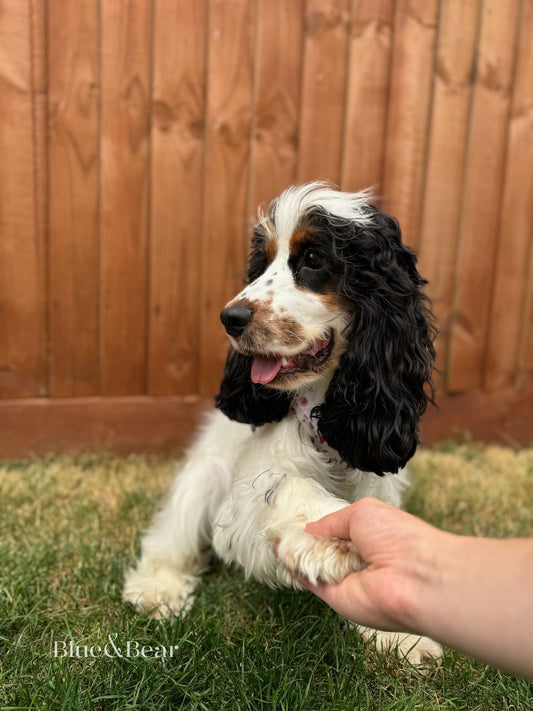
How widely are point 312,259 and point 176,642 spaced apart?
1.27m

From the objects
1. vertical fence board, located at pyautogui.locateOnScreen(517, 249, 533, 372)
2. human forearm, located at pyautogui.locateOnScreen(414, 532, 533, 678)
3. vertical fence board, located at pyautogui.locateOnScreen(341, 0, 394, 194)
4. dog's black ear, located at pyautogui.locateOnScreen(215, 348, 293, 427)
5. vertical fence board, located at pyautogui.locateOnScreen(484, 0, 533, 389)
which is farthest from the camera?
vertical fence board, located at pyautogui.locateOnScreen(517, 249, 533, 372)

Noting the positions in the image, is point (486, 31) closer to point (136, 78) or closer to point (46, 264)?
point (136, 78)

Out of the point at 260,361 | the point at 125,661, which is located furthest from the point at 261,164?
the point at 125,661

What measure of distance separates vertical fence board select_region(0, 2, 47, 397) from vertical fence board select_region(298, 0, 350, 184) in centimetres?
143

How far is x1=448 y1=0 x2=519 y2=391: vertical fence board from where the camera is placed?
12.1ft

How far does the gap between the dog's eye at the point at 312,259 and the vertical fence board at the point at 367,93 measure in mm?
1847

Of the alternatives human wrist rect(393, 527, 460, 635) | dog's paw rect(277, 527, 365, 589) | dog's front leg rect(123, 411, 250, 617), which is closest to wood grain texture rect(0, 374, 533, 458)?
dog's front leg rect(123, 411, 250, 617)

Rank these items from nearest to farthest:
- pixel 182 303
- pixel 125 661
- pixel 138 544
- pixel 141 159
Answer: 1. pixel 125 661
2. pixel 138 544
3. pixel 141 159
4. pixel 182 303

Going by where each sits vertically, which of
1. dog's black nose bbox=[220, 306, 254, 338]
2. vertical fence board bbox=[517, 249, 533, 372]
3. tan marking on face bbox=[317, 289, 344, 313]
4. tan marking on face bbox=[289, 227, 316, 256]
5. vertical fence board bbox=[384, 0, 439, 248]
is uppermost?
vertical fence board bbox=[384, 0, 439, 248]

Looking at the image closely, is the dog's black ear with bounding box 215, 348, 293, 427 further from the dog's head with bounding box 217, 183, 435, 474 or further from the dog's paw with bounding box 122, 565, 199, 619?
the dog's paw with bounding box 122, 565, 199, 619

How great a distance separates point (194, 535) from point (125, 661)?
2.42 ft

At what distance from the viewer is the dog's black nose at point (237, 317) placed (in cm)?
186

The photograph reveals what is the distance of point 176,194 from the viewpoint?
11.4 feet

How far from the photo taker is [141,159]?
11.1 ft
